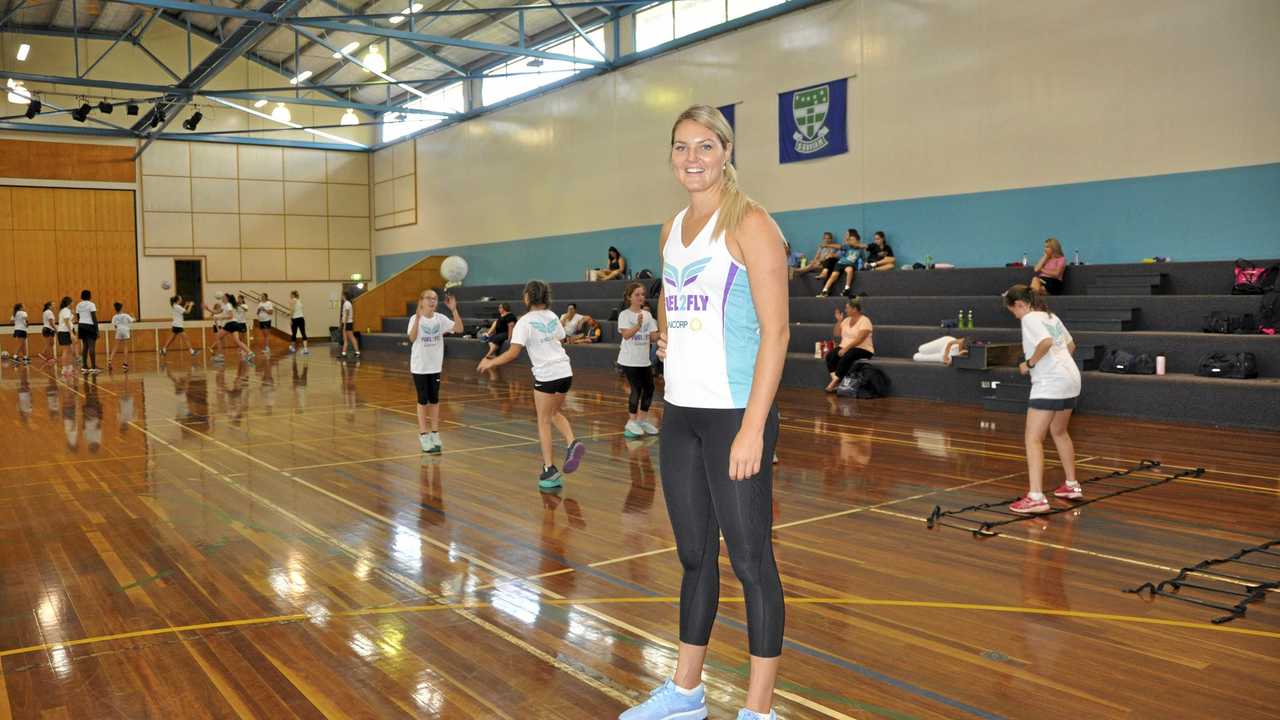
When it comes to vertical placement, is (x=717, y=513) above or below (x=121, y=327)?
below

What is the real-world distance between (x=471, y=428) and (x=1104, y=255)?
881cm

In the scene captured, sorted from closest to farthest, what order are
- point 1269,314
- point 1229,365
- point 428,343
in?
point 428,343
point 1229,365
point 1269,314

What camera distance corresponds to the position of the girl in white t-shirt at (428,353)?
27.4 feet

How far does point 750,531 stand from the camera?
248cm

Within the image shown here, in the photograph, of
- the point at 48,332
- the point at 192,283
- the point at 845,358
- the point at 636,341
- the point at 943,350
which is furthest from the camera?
the point at 192,283

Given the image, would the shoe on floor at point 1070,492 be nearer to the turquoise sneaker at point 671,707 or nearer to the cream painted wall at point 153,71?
the turquoise sneaker at point 671,707

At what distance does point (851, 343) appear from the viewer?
1247 centimetres

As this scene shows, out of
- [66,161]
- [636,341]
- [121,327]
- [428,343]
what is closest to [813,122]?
[636,341]

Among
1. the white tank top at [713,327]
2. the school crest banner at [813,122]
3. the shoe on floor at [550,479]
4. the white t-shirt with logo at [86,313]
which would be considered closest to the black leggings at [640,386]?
the shoe on floor at [550,479]

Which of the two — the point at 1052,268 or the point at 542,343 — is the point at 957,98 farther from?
the point at 542,343

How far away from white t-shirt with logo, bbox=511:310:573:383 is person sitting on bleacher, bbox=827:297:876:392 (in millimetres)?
6397

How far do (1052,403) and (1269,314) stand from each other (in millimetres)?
6057

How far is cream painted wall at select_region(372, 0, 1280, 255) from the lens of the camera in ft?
38.0

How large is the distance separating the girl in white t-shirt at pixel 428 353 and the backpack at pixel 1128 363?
23.8ft
